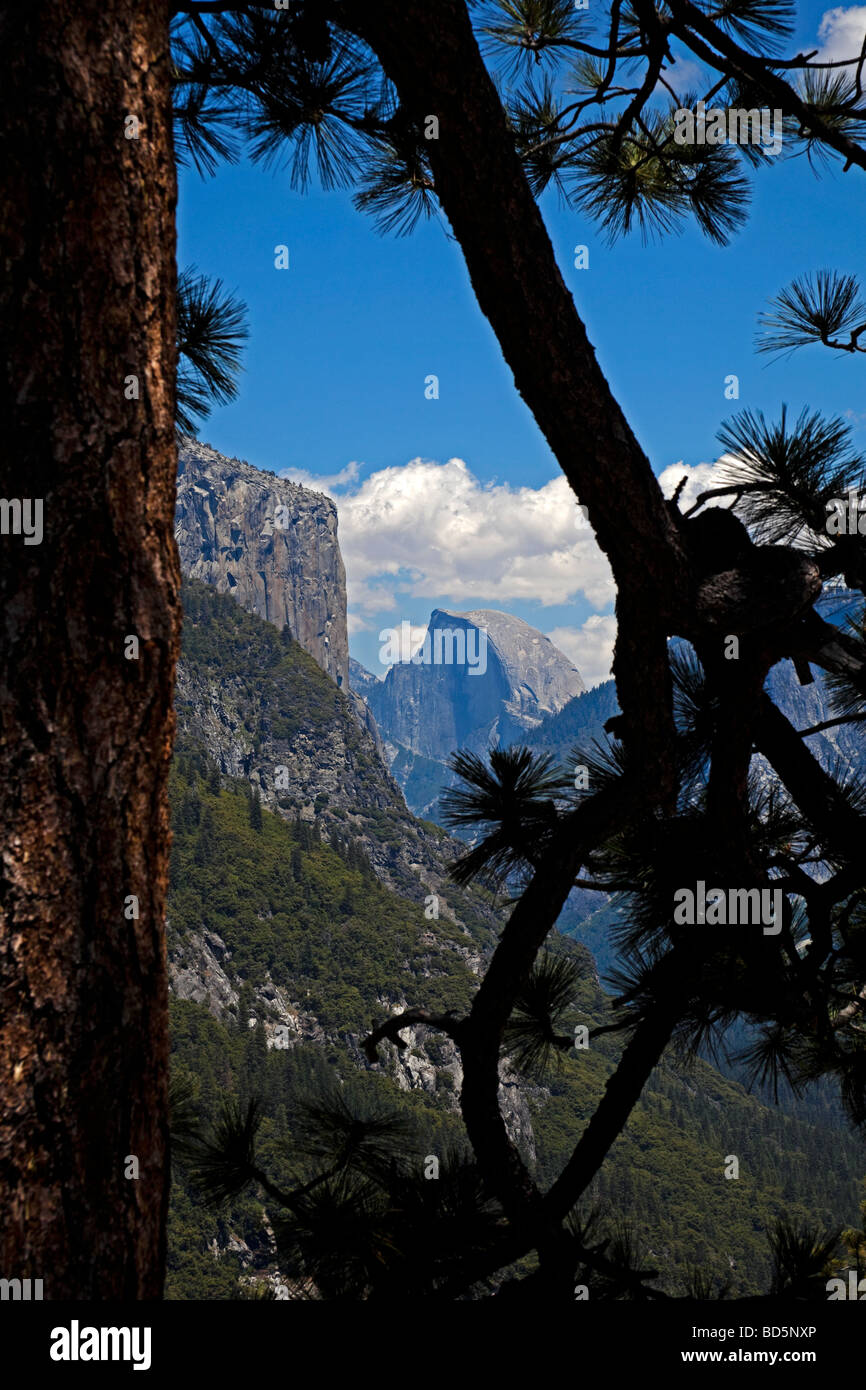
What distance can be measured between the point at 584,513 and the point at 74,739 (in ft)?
3.85

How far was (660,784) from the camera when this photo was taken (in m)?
2.02

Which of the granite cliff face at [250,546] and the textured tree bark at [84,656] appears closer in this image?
the textured tree bark at [84,656]

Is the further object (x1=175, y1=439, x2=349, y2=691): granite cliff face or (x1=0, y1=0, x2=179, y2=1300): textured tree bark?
(x1=175, y1=439, x2=349, y2=691): granite cliff face

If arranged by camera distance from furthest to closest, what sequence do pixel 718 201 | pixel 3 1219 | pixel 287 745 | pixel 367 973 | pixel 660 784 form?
pixel 287 745 < pixel 367 973 < pixel 718 201 < pixel 660 784 < pixel 3 1219

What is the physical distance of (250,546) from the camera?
7092 inches

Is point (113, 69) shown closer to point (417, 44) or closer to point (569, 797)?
point (417, 44)

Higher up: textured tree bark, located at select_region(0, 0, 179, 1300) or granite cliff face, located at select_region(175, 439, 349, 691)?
granite cliff face, located at select_region(175, 439, 349, 691)

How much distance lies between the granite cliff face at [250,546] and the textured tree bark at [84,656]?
6947 inches

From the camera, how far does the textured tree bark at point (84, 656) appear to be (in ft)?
2.86

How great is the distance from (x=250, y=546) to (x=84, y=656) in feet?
609

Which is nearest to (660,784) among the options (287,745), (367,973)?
(367,973)

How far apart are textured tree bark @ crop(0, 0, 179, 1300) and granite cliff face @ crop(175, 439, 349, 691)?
579 ft

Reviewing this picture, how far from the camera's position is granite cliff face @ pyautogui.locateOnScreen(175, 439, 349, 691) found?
177875mm
